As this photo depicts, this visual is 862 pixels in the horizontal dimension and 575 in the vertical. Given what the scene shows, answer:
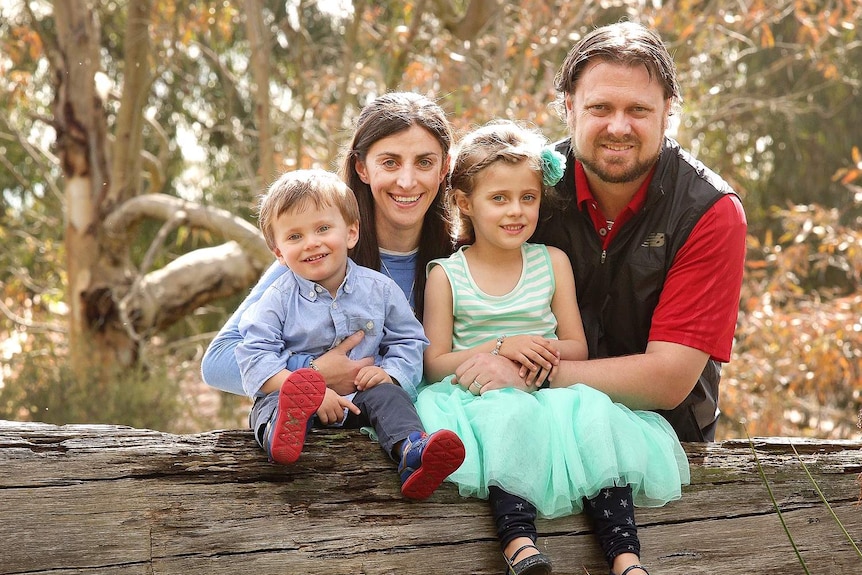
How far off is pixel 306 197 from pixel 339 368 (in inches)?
20.1

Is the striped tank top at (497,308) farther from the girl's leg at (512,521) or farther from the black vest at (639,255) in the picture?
the girl's leg at (512,521)

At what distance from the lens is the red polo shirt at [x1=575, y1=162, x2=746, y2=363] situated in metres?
3.15

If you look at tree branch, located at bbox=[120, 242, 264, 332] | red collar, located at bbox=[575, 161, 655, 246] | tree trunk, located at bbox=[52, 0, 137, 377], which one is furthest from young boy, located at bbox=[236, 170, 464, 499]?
tree trunk, located at bbox=[52, 0, 137, 377]

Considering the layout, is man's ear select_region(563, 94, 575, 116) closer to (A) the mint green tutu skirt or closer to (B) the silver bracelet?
(B) the silver bracelet

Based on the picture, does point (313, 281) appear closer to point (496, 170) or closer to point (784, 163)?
point (496, 170)

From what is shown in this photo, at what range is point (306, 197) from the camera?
290cm

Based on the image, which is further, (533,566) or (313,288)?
(313,288)

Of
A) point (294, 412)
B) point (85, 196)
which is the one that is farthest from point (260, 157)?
point (294, 412)

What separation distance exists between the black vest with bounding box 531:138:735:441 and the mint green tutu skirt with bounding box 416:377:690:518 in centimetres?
54

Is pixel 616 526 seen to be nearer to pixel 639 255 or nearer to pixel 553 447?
pixel 553 447

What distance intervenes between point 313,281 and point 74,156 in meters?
5.93

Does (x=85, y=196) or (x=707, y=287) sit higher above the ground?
(x=707, y=287)

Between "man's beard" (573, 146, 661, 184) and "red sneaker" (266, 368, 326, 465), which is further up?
"man's beard" (573, 146, 661, 184)

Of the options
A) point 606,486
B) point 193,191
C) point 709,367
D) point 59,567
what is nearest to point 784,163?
point 193,191
